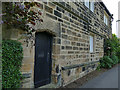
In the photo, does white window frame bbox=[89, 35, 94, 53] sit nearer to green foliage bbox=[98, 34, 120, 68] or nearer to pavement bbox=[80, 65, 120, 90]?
green foliage bbox=[98, 34, 120, 68]

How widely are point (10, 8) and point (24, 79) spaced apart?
163 centimetres

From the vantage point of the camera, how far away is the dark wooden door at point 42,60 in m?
3.69

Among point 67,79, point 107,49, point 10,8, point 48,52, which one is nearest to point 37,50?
point 48,52

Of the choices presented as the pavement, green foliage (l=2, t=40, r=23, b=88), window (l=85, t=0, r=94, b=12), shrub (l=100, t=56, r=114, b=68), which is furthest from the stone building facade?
shrub (l=100, t=56, r=114, b=68)

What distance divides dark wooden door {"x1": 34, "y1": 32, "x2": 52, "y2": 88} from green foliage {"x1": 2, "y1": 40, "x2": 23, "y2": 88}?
1.28m

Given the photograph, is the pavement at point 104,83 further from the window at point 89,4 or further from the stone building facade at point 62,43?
the window at point 89,4

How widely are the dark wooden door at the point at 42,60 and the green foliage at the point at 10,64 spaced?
1276 millimetres

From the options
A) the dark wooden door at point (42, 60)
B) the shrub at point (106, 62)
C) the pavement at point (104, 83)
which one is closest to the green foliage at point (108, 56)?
the shrub at point (106, 62)

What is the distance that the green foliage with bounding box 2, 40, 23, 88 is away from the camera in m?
2.16

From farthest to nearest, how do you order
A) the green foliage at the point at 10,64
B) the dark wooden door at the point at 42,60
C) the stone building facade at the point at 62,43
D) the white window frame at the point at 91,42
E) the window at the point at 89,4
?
1. the white window frame at the point at 91,42
2. the window at the point at 89,4
3. the dark wooden door at the point at 42,60
4. the stone building facade at the point at 62,43
5. the green foliage at the point at 10,64

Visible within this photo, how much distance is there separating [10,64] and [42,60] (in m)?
1.74

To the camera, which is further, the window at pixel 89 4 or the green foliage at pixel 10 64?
the window at pixel 89 4

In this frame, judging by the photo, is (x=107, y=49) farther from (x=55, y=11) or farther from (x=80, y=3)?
(x=55, y=11)

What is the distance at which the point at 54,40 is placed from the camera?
421 centimetres
